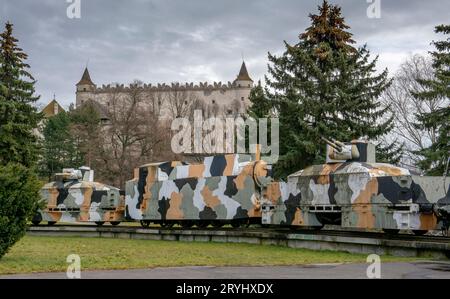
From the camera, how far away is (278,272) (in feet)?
37.7

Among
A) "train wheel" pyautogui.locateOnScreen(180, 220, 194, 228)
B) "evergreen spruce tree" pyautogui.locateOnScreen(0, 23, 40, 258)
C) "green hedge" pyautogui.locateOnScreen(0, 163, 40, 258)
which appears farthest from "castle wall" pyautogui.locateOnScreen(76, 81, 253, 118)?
"green hedge" pyautogui.locateOnScreen(0, 163, 40, 258)

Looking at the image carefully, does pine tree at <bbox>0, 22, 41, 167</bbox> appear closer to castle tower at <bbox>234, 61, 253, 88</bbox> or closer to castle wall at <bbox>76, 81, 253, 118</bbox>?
castle wall at <bbox>76, 81, 253, 118</bbox>

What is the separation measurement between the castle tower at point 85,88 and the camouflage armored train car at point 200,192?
90.9 metres

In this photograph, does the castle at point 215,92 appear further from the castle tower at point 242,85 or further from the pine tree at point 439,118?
the pine tree at point 439,118

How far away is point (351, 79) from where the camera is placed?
31.7 meters

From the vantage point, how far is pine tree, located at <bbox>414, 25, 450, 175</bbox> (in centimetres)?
2708

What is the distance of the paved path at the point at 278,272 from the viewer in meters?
10.7

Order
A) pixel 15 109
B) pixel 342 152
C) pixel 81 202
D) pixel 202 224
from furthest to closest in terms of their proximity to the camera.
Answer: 1. pixel 15 109
2. pixel 81 202
3. pixel 202 224
4. pixel 342 152

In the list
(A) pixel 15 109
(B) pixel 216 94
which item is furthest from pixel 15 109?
(B) pixel 216 94

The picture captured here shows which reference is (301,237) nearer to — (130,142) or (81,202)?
(81,202)

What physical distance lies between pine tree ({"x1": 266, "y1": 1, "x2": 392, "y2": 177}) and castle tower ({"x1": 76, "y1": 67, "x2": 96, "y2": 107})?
84.9 metres

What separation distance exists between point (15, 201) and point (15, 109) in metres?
33.2

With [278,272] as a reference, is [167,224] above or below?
above

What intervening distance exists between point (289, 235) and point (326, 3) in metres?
18.3
